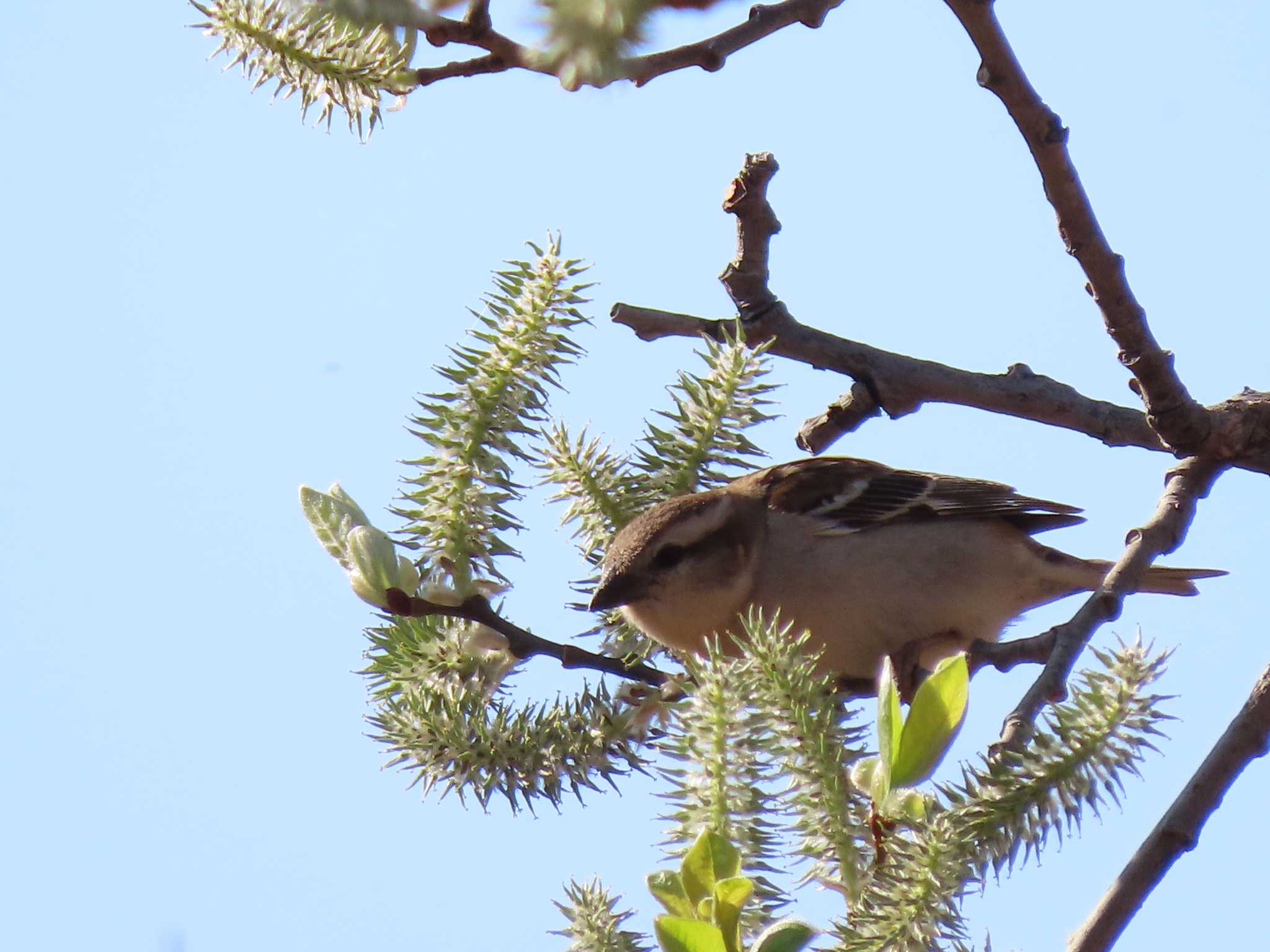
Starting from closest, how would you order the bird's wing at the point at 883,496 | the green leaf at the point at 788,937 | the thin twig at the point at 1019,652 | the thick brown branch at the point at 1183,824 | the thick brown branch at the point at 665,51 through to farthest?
the green leaf at the point at 788,937, the thick brown branch at the point at 1183,824, the thick brown branch at the point at 665,51, the thin twig at the point at 1019,652, the bird's wing at the point at 883,496

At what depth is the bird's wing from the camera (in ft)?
12.3

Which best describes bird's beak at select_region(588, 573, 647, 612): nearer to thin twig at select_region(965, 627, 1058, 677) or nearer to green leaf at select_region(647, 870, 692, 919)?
thin twig at select_region(965, 627, 1058, 677)

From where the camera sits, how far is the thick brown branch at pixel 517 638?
1659 mm

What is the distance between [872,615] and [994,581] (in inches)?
22.1

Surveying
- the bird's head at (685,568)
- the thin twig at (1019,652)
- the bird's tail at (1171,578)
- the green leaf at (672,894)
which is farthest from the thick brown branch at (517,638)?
the bird's tail at (1171,578)

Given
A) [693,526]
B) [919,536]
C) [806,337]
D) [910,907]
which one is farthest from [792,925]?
[919,536]

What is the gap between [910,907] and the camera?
1.08 m

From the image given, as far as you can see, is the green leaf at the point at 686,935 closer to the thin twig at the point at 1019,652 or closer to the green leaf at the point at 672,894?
the green leaf at the point at 672,894

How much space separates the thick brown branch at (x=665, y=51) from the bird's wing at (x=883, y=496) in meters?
1.86

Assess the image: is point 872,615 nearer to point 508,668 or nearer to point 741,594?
point 741,594

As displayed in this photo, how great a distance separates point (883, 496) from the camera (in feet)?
12.5

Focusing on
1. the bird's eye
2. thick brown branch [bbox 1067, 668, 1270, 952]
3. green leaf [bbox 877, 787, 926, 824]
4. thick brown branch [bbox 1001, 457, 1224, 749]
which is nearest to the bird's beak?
the bird's eye

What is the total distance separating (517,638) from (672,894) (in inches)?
28.1

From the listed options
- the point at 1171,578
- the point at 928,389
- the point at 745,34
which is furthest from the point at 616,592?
the point at 1171,578
